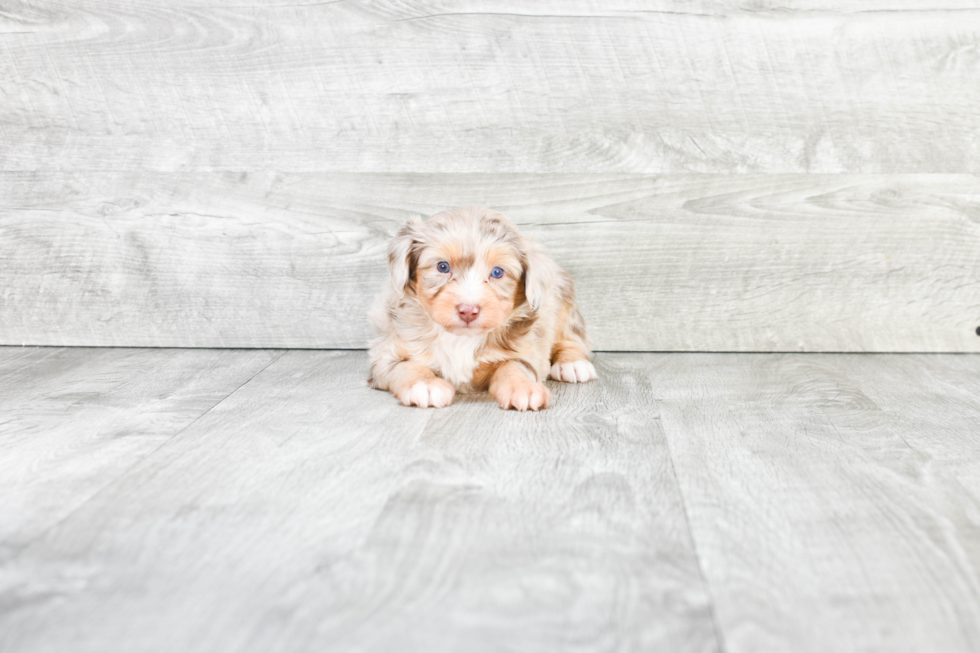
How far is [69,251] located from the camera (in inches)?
108

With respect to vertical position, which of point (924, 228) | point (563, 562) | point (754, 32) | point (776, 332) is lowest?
point (776, 332)

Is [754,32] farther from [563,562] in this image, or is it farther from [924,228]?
[563,562]

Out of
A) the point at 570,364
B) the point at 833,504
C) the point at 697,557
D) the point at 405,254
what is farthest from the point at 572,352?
the point at 697,557

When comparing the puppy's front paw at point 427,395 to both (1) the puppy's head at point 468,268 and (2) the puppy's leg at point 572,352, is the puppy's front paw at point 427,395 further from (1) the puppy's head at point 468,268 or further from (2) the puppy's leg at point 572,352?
(2) the puppy's leg at point 572,352

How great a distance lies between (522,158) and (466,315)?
35.0 inches

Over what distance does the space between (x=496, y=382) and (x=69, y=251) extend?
1696mm

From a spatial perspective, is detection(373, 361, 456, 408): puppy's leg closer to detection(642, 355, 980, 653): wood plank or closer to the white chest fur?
the white chest fur

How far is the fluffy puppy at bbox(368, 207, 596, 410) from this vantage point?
1.97 metres

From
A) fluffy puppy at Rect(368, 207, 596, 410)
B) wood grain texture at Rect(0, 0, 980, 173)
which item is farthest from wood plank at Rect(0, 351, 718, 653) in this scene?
wood grain texture at Rect(0, 0, 980, 173)

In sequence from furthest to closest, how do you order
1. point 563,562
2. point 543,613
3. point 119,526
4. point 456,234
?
point 456,234 → point 119,526 → point 563,562 → point 543,613

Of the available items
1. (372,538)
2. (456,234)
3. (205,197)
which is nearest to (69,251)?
(205,197)

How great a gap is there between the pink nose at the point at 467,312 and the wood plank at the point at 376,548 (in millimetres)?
274

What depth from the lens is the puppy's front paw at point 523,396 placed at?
1950 mm

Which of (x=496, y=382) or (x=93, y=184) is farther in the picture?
(x=93, y=184)
